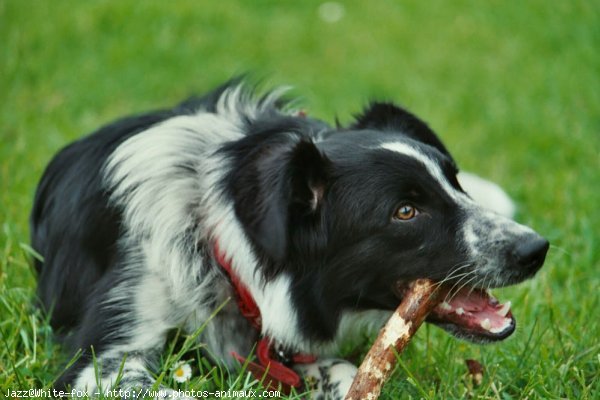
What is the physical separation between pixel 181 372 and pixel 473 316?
112 cm

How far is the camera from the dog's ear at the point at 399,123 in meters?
3.83

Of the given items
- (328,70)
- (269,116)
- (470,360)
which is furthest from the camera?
(328,70)

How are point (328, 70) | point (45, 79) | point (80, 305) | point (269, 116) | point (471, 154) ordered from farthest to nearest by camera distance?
point (328, 70) < point (45, 79) < point (471, 154) < point (269, 116) < point (80, 305)

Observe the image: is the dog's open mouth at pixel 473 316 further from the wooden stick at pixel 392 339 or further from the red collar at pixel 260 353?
the red collar at pixel 260 353

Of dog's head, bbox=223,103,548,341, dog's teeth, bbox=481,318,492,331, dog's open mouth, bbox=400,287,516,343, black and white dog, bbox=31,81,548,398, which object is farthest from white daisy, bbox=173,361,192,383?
dog's teeth, bbox=481,318,492,331

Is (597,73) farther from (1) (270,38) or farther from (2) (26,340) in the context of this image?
(2) (26,340)

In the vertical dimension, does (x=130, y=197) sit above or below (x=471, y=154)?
above

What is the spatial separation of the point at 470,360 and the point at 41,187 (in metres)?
2.17

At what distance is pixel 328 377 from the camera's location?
349 cm

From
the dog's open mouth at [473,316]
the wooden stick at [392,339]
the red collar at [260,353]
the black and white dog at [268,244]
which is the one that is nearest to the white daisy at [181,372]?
the black and white dog at [268,244]

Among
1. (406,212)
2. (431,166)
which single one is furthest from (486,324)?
(431,166)

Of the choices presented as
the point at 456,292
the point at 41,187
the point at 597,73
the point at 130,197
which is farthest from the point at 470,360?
the point at 597,73

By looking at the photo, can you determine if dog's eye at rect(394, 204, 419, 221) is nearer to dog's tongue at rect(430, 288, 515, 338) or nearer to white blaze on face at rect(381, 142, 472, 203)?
white blaze on face at rect(381, 142, 472, 203)

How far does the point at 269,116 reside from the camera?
12.9 feet
